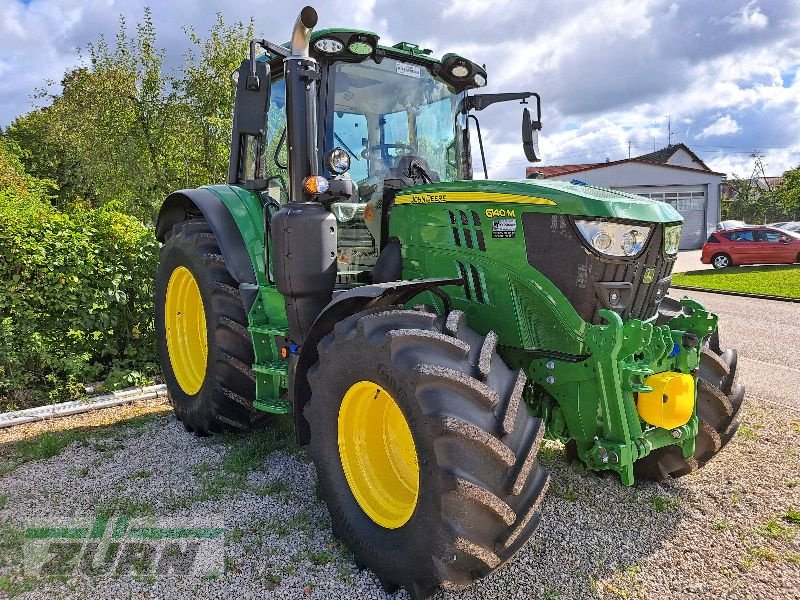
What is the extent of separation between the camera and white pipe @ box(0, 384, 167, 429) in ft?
18.5

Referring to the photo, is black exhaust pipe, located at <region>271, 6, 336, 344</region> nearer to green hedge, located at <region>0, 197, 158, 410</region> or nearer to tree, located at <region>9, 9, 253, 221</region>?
green hedge, located at <region>0, 197, 158, 410</region>

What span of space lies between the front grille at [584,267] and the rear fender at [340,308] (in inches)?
20.7

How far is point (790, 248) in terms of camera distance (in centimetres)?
2030

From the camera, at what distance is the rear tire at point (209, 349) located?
4480 millimetres

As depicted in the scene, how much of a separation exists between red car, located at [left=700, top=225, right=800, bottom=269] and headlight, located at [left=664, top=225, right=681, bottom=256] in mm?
19699

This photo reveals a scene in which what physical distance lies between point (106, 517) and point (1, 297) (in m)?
2.98

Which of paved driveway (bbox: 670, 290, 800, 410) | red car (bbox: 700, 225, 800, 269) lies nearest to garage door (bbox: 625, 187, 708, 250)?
red car (bbox: 700, 225, 800, 269)

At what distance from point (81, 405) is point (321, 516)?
3.39 m

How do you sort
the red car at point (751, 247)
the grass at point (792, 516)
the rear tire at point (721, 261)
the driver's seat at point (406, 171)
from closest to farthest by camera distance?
the grass at point (792, 516), the driver's seat at point (406, 171), the red car at point (751, 247), the rear tire at point (721, 261)

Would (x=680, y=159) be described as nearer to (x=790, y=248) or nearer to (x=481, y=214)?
(x=790, y=248)

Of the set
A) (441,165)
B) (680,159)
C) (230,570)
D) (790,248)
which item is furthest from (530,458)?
(680,159)

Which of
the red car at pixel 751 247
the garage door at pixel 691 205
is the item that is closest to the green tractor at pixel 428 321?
the red car at pixel 751 247

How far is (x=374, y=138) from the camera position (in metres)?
4.20
